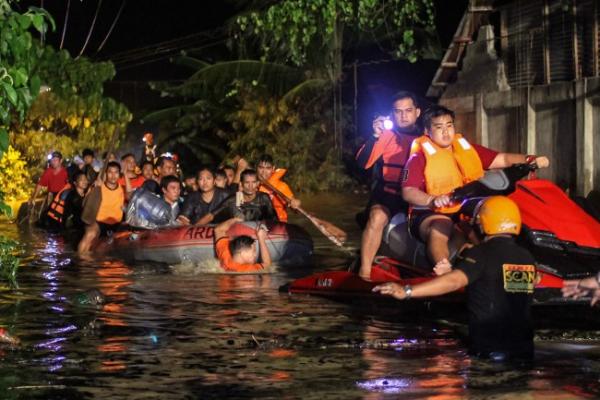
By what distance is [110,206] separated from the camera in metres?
18.7

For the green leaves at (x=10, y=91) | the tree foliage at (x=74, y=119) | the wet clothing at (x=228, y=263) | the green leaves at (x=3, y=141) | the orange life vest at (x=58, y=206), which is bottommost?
the wet clothing at (x=228, y=263)

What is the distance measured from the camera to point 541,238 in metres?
10.7

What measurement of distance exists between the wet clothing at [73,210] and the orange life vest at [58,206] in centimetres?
12

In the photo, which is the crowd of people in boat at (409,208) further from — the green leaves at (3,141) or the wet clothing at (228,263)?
the green leaves at (3,141)

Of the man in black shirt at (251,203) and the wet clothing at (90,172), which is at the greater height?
the wet clothing at (90,172)

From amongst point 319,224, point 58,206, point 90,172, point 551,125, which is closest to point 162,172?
point 58,206

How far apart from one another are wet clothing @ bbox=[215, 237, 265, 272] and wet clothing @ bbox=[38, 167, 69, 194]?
1001 centimetres

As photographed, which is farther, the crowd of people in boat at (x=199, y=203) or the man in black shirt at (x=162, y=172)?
the man in black shirt at (x=162, y=172)

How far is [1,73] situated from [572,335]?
4.77 m

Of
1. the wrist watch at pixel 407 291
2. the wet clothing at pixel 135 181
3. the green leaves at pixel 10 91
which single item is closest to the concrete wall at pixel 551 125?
the wet clothing at pixel 135 181

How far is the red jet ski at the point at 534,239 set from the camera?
34.2ft

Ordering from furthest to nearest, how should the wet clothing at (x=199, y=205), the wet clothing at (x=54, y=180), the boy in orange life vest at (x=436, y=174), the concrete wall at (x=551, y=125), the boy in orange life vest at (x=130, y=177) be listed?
the wet clothing at (x=54, y=180) < the boy in orange life vest at (x=130, y=177) < the concrete wall at (x=551, y=125) < the wet clothing at (x=199, y=205) < the boy in orange life vest at (x=436, y=174)

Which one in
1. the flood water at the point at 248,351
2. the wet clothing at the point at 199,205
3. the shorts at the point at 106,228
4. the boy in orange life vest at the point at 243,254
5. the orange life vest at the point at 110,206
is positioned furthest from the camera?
the orange life vest at the point at 110,206

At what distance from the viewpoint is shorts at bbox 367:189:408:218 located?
38.1 feet
